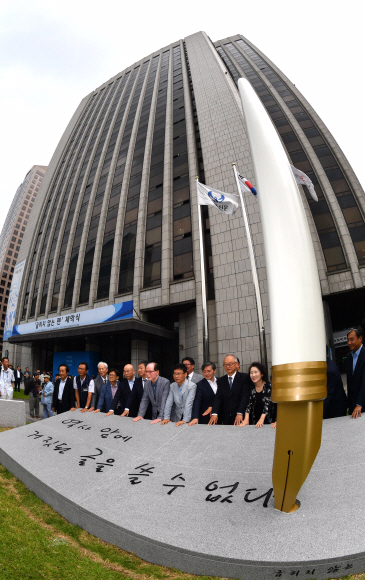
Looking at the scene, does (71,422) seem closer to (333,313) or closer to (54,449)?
(54,449)

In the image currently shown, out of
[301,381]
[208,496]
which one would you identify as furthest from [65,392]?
[301,381]

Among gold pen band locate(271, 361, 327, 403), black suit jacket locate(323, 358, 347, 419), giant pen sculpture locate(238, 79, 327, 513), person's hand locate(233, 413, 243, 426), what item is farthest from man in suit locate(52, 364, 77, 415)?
gold pen band locate(271, 361, 327, 403)

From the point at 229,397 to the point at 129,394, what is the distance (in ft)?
8.36

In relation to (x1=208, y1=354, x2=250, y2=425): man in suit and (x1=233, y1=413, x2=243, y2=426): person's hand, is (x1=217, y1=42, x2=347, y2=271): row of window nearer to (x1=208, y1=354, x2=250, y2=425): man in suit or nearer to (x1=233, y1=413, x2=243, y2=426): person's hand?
(x1=208, y1=354, x2=250, y2=425): man in suit

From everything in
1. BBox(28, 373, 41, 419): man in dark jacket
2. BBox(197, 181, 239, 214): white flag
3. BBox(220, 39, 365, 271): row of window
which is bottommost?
BBox(28, 373, 41, 419): man in dark jacket

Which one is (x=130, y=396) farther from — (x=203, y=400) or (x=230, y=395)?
(x=230, y=395)

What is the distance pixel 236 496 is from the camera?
343 centimetres

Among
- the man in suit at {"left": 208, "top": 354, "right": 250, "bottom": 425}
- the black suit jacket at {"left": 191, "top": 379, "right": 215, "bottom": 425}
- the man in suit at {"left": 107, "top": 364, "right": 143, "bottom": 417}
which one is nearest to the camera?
the man in suit at {"left": 208, "top": 354, "right": 250, "bottom": 425}

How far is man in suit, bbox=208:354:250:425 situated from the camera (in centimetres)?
543

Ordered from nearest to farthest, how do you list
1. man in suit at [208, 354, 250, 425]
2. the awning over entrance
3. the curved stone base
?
the curved stone base, man in suit at [208, 354, 250, 425], the awning over entrance

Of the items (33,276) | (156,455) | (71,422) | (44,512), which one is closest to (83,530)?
(44,512)

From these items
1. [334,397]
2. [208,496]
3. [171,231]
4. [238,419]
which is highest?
[171,231]

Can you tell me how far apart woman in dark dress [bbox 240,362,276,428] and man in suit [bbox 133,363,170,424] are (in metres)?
1.85

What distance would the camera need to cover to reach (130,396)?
6902 mm
